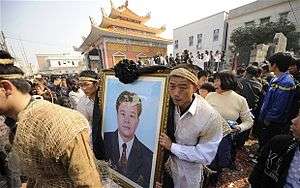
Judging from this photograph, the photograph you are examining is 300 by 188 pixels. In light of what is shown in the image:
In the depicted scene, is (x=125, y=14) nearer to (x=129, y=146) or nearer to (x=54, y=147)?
(x=129, y=146)

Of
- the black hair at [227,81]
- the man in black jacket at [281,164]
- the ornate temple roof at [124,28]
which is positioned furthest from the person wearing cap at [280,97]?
the ornate temple roof at [124,28]

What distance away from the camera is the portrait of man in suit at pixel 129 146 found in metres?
1.97

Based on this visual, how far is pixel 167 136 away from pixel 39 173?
91cm

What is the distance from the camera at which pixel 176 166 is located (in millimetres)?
2012

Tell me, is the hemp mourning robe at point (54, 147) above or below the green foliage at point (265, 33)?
below

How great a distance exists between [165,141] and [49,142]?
871 mm

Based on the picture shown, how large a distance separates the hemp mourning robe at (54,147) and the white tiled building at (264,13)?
88.0ft

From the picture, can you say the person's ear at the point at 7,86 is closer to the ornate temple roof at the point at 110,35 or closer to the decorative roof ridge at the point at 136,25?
the ornate temple roof at the point at 110,35

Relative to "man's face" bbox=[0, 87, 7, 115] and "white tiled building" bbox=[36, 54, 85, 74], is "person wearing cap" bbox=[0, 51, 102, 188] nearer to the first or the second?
"man's face" bbox=[0, 87, 7, 115]

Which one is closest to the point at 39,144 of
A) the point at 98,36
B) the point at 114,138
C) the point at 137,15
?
the point at 114,138

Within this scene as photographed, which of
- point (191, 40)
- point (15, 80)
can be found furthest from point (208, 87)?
point (191, 40)

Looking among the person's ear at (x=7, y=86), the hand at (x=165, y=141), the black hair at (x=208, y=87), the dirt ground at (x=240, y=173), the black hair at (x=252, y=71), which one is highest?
the person's ear at (x=7, y=86)

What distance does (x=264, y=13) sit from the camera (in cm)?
2597

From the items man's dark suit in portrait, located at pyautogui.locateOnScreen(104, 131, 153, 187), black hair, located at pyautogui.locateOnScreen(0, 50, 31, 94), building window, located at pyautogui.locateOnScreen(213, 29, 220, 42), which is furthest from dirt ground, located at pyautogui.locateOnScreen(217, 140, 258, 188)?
building window, located at pyautogui.locateOnScreen(213, 29, 220, 42)
